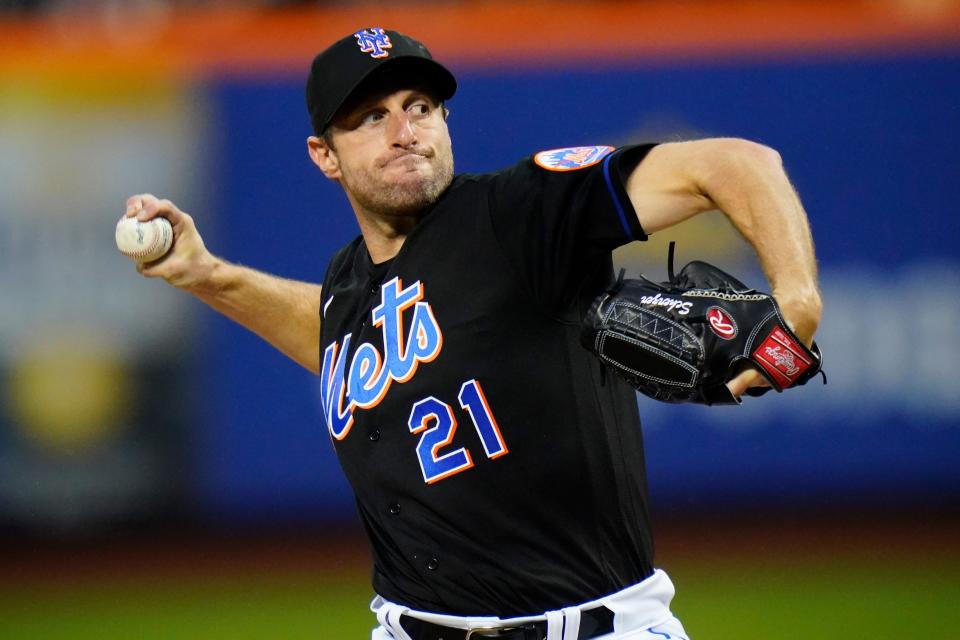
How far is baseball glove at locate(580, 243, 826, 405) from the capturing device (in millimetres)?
2539

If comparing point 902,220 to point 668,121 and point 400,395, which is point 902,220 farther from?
point 400,395

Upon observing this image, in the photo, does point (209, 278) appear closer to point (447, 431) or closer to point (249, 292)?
point (249, 292)

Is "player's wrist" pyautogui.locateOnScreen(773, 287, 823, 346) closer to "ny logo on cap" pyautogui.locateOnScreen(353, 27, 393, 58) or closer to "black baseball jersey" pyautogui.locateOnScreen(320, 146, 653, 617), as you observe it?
"black baseball jersey" pyautogui.locateOnScreen(320, 146, 653, 617)

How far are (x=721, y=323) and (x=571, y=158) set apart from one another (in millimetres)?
690

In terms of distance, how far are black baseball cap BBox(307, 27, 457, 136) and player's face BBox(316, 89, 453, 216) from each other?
47 millimetres

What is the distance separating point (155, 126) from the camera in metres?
7.76

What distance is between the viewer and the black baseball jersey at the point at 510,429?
10.4ft

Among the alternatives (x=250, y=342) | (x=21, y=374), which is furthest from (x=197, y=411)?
(x=21, y=374)

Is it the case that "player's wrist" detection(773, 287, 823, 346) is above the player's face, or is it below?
below

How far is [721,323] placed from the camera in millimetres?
2600

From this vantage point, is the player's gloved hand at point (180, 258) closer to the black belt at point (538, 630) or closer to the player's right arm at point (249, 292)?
the player's right arm at point (249, 292)

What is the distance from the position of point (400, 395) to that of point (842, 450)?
486 cm

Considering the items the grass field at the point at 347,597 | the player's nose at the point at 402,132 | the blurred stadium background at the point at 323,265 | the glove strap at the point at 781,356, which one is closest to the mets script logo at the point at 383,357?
the player's nose at the point at 402,132

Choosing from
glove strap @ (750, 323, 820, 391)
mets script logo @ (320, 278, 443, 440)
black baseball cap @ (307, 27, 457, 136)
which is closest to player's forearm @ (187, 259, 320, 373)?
mets script logo @ (320, 278, 443, 440)
